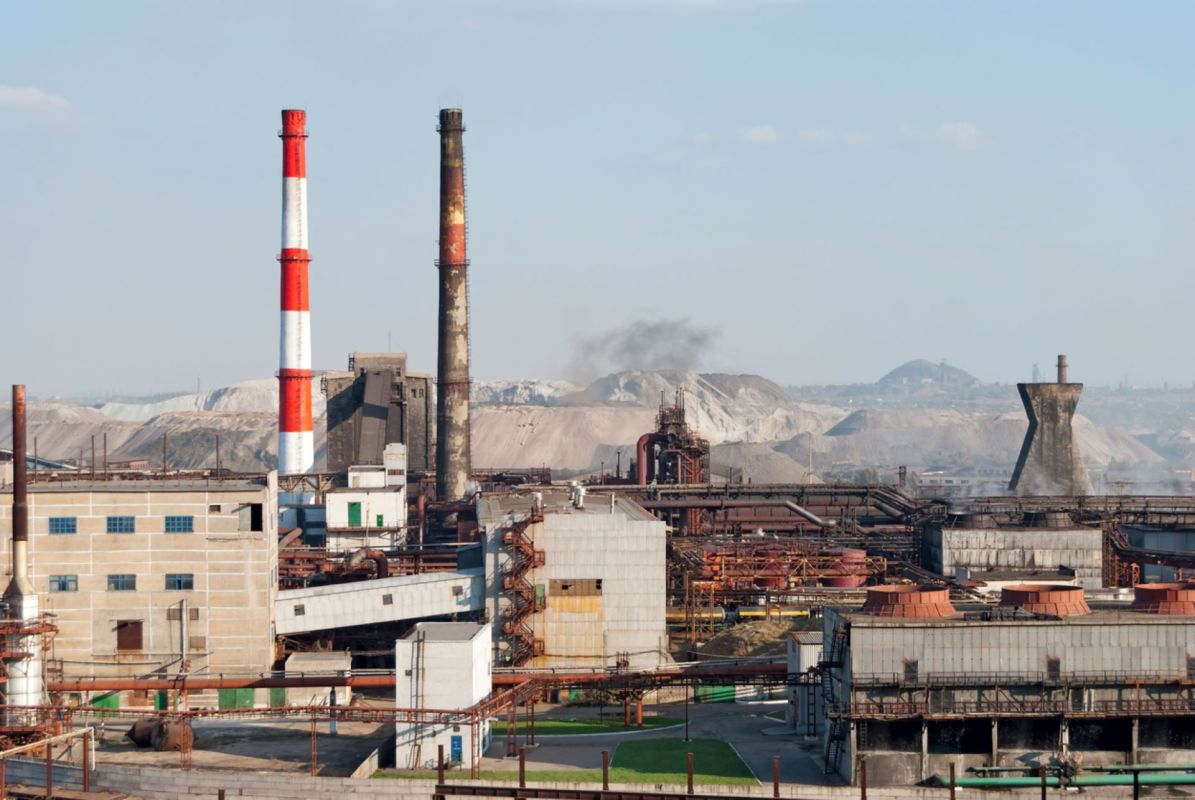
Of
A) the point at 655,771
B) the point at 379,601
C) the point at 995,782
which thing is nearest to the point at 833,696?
the point at 995,782

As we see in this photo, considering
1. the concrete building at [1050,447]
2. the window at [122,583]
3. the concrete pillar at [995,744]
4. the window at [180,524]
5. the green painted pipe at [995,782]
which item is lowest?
the green painted pipe at [995,782]

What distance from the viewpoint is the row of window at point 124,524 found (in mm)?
56656

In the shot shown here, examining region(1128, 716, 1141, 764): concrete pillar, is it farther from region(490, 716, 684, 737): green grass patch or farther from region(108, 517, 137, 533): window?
region(108, 517, 137, 533): window

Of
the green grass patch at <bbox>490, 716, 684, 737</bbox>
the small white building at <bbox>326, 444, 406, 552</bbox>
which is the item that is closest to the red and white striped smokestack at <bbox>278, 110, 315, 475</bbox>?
the small white building at <bbox>326, 444, 406, 552</bbox>

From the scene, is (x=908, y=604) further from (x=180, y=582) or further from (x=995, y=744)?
(x=180, y=582)

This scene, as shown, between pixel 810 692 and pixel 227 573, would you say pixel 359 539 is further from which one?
pixel 810 692

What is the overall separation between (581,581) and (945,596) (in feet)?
51.6

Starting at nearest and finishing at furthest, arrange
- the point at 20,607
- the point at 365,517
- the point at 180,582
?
the point at 20,607 < the point at 180,582 < the point at 365,517

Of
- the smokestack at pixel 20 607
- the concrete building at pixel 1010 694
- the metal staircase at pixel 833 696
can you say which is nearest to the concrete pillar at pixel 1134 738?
the concrete building at pixel 1010 694

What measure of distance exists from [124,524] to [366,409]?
1862 inches

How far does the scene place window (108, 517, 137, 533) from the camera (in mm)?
56812

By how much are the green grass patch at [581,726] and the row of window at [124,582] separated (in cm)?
1273

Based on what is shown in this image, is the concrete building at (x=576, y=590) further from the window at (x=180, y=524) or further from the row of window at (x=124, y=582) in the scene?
the row of window at (x=124, y=582)

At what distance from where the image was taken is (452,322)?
95.7 metres
